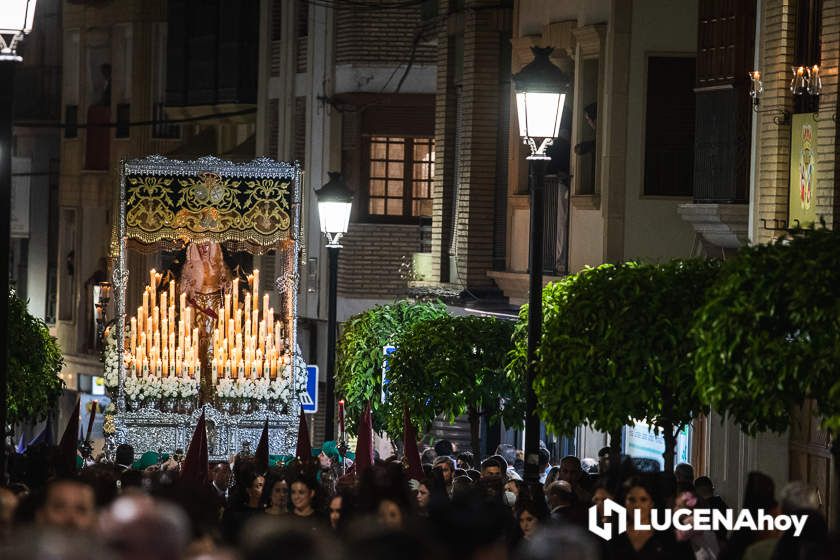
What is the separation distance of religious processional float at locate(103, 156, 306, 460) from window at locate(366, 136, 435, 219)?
37.2 ft

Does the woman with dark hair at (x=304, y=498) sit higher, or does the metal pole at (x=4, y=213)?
the metal pole at (x=4, y=213)

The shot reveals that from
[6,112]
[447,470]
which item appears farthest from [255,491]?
[6,112]

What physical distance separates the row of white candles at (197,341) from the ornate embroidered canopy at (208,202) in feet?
1.77

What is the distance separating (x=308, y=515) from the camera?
527 inches

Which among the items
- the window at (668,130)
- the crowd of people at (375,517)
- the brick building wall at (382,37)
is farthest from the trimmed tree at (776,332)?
the brick building wall at (382,37)

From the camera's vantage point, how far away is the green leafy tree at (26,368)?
2312cm

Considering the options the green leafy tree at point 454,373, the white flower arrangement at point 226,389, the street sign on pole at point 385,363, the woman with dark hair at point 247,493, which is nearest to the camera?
the woman with dark hair at point 247,493

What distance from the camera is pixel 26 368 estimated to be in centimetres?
2367

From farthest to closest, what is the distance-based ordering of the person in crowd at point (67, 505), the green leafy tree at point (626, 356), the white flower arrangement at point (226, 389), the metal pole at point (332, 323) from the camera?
the white flower arrangement at point (226, 389), the metal pole at point (332, 323), the green leafy tree at point (626, 356), the person in crowd at point (67, 505)

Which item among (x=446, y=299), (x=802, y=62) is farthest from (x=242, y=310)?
(x=802, y=62)

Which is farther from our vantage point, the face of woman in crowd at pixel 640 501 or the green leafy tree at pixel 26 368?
the green leafy tree at pixel 26 368

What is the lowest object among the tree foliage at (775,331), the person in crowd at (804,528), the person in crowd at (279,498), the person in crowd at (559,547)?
the person in crowd at (279,498)

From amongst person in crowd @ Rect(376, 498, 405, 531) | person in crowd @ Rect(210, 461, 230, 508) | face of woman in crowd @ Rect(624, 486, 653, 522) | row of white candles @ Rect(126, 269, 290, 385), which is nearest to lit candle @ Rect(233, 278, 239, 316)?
row of white candles @ Rect(126, 269, 290, 385)
